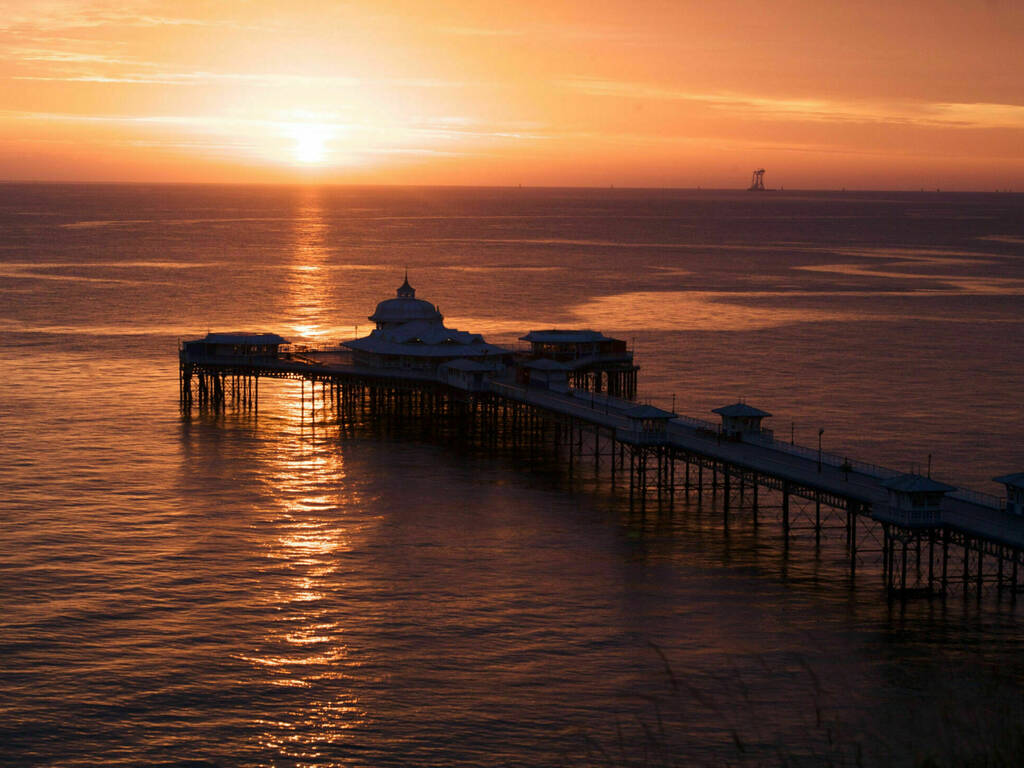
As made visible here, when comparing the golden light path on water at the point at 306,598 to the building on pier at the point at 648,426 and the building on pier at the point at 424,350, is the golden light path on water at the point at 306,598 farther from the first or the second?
the building on pier at the point at 648,426

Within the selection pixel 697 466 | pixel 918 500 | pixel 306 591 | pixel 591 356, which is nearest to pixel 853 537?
pixel 918 500

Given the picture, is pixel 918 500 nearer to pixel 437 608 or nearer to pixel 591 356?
pixel 437 608

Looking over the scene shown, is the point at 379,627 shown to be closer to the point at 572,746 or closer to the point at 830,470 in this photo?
the point at 572,746

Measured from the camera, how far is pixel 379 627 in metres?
45.5

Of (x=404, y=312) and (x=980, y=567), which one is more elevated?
(x=404, y=312)

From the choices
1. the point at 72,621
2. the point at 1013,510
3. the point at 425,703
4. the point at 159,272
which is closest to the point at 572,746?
the point at 425,703

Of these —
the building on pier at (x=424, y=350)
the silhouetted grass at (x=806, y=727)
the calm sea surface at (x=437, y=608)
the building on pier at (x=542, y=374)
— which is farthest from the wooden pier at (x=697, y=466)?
the silhouetted grass at (x=806, y=727)

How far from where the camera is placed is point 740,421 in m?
64.6

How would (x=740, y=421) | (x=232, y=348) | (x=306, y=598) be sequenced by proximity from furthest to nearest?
(x=232, y=348), (x=740, y=421), (x=306, y=598)

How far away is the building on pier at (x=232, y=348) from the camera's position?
89.4m

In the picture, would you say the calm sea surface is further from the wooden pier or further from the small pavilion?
the small pavilion

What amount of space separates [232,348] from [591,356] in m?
24.6

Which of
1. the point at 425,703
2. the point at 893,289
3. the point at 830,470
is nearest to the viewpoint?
the point at 425,703

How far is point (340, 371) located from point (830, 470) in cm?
3768
